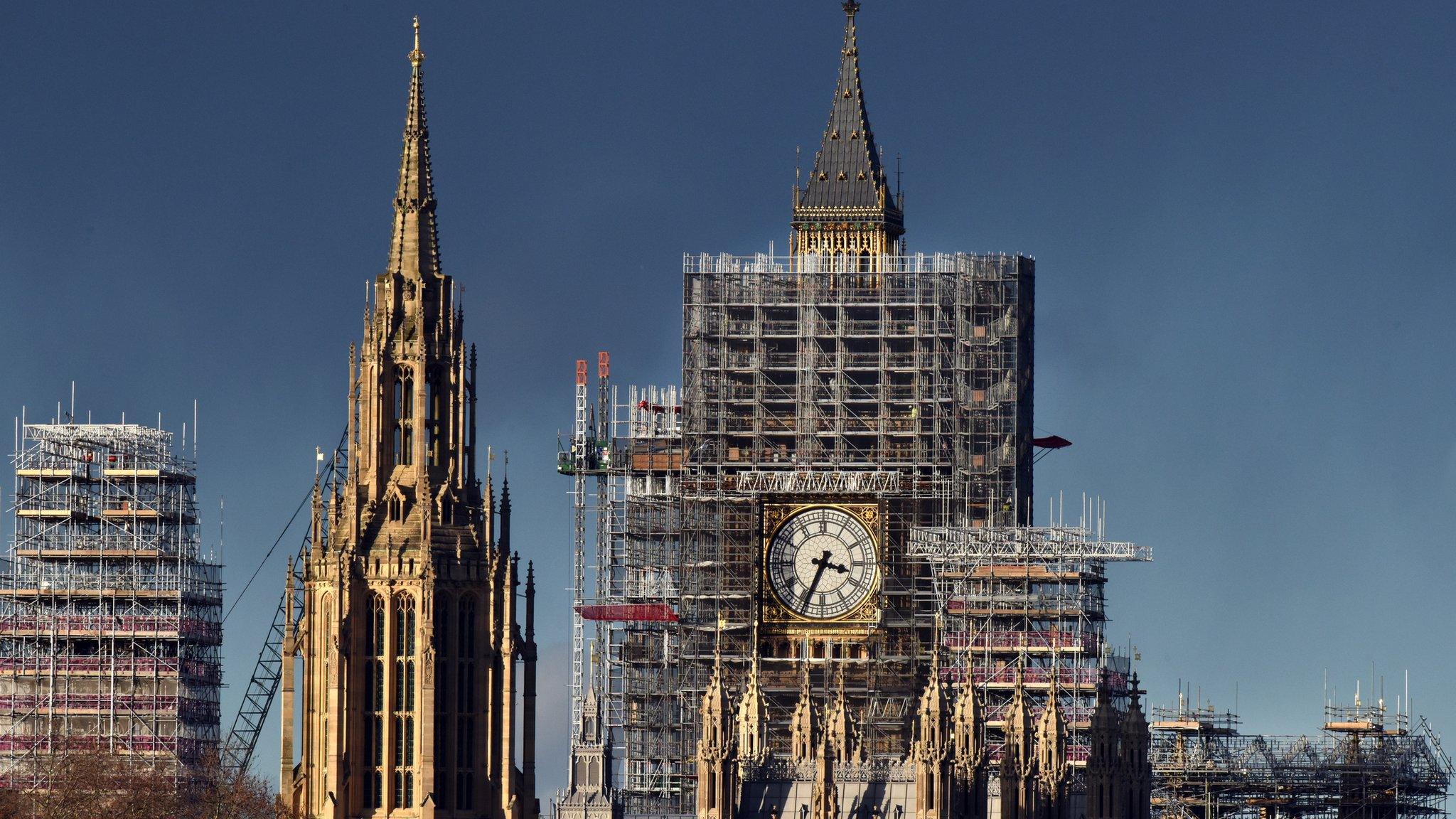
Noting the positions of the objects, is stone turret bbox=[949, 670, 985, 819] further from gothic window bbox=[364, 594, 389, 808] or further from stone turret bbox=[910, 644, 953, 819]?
gothic window bbox=[364, 594, 389, 808]

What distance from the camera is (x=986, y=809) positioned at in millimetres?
198375

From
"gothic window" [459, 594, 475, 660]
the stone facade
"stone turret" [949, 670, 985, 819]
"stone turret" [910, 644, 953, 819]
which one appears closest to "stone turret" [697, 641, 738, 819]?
the stone facade

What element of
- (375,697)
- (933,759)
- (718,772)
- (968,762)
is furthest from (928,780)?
(375,697)

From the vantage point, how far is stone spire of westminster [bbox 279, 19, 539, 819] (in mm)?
191250

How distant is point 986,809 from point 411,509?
33.4 m

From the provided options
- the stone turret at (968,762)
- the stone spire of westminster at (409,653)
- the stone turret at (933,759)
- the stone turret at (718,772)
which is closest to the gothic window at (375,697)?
the stone spire of westminster at (409,653)

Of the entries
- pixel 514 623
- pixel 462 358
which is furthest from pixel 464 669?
pixel 462 358

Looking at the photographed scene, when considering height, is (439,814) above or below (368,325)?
below

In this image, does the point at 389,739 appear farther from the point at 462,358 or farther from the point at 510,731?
the point at 462,358

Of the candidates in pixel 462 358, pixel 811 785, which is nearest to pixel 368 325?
pixel 462 358

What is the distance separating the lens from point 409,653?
19275cm

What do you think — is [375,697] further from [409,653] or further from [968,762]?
[968,762]

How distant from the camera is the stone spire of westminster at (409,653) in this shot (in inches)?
7530

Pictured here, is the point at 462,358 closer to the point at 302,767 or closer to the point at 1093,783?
the point at 302,767
